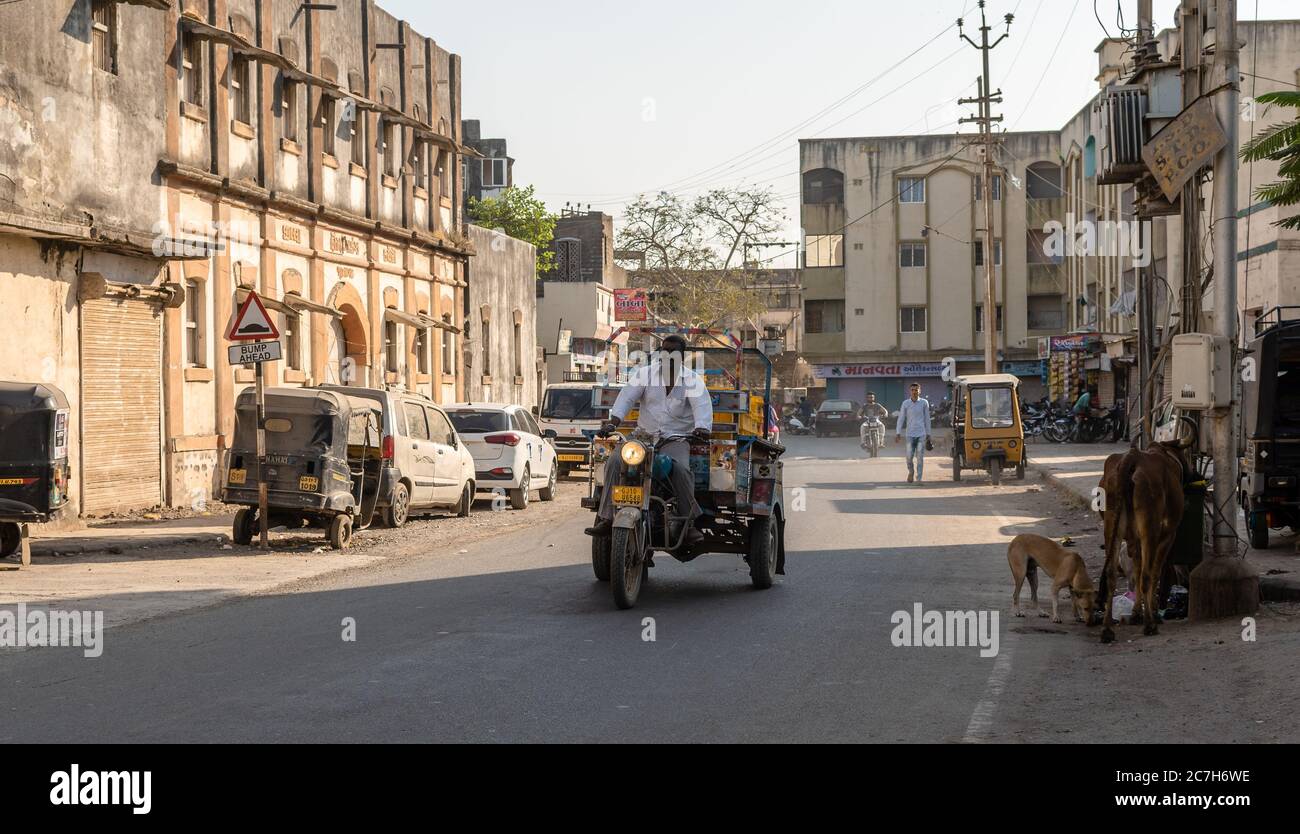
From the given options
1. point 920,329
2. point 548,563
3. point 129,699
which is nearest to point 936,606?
point 548,563

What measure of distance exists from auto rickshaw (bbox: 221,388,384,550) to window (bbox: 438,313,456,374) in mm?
20290

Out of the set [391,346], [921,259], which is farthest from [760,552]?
[921,259]

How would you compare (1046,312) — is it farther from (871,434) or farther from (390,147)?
(390,147)

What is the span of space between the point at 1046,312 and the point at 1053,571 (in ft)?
209

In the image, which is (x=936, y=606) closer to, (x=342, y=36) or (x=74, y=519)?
(x=74, y=519)

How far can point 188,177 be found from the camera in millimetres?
23359

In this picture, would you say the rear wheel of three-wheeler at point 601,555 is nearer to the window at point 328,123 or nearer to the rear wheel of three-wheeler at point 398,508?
the rear wheel of three-wheeler at point 398,508

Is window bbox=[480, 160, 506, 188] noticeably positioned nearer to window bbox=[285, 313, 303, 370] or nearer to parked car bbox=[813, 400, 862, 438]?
parked car bbox=[813, 400, 862, 438]

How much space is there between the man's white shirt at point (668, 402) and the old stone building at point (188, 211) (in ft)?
33.6

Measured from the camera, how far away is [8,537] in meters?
15.0

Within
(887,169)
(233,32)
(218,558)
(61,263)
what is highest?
(887,169)

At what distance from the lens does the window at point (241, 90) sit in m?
25.7

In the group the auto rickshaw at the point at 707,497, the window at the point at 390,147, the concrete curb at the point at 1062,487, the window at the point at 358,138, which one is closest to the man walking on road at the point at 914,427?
the concrete curb at the point at 1062,487
